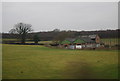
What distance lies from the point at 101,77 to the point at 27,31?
105ft

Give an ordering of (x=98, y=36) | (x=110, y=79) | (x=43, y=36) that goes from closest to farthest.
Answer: (x=110, y=79) < (x=43, y=36) < (x=98, y=36)

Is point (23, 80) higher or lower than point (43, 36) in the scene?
lower

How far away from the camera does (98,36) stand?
40.1m

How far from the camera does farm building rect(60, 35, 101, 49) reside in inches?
1309

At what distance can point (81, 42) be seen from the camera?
3403cm

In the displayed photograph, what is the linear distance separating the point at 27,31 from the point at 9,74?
2954 centimetres

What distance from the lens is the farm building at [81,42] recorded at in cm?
3325

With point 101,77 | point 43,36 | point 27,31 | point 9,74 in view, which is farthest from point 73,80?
point 27,31

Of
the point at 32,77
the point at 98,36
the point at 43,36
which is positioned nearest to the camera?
the point at 32,77

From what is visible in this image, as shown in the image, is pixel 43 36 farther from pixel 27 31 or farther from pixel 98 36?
pixel 98 36

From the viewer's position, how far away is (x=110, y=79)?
727 cm

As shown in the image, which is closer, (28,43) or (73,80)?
(73,80)

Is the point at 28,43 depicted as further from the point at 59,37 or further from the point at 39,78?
the point at 39,78

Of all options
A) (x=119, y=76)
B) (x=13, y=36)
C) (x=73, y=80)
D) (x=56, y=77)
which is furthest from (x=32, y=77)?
(x=13, y=36)
